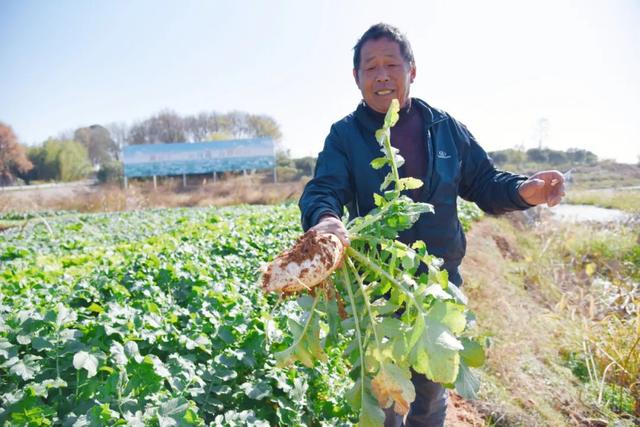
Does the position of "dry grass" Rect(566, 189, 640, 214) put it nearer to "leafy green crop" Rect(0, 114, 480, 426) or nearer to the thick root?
"leafy green crop" Rect(0, 114, 480, 426)

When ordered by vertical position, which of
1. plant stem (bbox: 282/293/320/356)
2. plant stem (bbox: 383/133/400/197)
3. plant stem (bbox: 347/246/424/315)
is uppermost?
plant stem (bbox: 383/133/400/197)

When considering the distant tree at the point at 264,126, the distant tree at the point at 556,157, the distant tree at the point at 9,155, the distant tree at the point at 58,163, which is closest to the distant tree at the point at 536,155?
the distant tree at the point at 556,157

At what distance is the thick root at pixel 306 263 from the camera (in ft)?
4.19

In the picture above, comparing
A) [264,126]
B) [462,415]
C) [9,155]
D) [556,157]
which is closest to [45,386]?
[462,415]

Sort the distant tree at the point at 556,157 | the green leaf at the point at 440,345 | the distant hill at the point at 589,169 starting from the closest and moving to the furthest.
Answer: the green leaf at the point at 440,345, the distant hill at the point at 589,169, the distant tree at the point at 556,157

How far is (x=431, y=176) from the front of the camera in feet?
6.67

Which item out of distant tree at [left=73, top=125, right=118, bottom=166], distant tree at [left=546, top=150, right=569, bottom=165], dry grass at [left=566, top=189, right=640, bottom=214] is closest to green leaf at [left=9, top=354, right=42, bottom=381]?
dry grass at [left=566, top=189, right=640, bottom=214]

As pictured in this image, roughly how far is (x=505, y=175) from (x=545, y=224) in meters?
10.5

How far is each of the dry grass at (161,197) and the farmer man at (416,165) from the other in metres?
18.9

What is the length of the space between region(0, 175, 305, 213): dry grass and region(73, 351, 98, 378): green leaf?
63.0 ft

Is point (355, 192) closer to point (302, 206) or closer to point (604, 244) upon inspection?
point (302, 206)

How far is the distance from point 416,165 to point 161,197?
2448cm

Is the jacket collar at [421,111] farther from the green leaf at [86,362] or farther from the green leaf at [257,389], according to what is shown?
the green leaf at [86,362]

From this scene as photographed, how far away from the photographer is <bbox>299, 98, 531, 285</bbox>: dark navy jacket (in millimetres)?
1990
